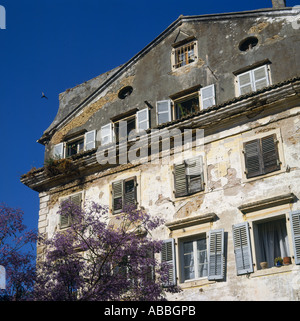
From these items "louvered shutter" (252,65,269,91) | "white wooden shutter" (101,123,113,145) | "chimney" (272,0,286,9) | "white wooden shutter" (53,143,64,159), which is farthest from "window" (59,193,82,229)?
"chimney" (272,0,286,9)

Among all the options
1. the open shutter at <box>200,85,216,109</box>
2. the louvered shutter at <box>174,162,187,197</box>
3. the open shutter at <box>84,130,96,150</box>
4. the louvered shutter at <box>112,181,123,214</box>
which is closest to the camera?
the louvered shutter at <box>174,162,187,197</box>

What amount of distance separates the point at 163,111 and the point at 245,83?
325cm

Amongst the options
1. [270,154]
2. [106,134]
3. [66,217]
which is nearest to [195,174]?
[270,154]

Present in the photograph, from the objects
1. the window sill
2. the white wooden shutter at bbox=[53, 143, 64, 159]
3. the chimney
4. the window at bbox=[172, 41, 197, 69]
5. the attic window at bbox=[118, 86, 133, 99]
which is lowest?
the window sill

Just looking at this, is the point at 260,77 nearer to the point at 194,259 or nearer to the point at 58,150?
the point at 194,259

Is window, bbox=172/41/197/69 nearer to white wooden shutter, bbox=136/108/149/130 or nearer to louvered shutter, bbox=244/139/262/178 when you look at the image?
white wooden shutter, bbox=136/108/149/130

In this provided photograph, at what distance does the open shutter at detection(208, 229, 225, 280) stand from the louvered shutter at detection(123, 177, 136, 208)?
353 cm

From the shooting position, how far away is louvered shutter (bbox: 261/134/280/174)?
1706cm

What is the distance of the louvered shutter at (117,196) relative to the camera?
64.7ft

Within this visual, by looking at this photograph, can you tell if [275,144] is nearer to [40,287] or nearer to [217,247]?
[217,247]

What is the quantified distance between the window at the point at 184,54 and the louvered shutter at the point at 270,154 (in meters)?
5.34

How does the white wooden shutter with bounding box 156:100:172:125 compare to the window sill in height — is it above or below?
above

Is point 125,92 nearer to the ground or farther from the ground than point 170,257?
farther from the ground

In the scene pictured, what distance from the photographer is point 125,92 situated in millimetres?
22656
